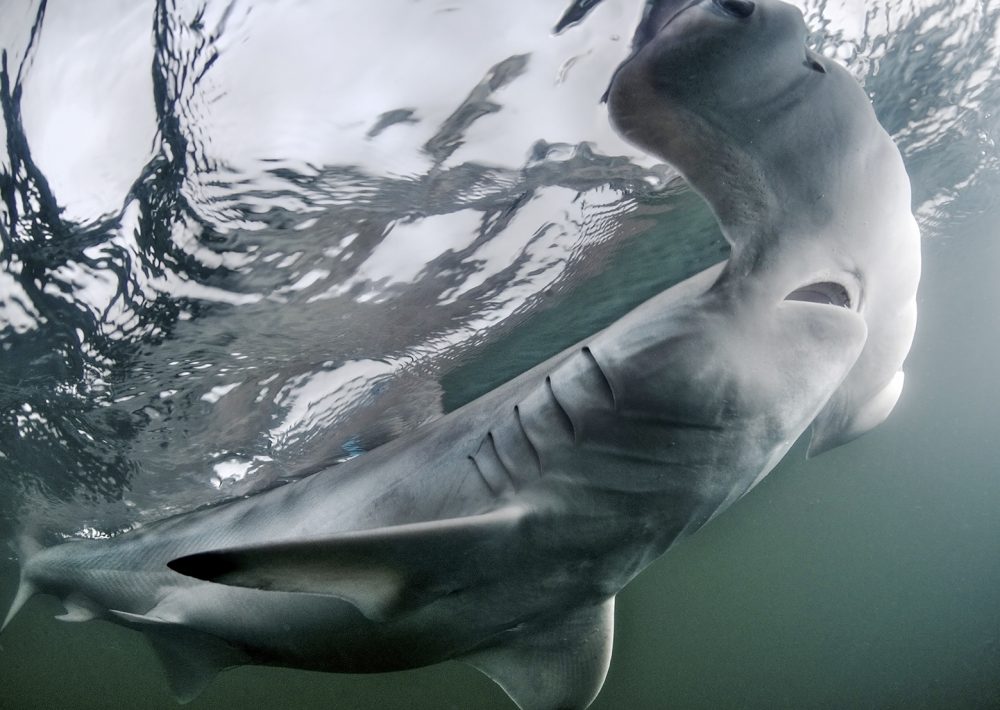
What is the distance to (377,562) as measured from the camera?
6.75 ft

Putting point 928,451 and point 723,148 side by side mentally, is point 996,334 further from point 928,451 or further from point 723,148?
point 723,148

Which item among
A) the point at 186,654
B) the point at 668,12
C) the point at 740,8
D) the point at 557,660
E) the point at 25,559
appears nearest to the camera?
the point at 740,8

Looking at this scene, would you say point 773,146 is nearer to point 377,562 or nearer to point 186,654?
point 377,562

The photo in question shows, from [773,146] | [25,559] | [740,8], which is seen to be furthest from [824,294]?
[25,559]

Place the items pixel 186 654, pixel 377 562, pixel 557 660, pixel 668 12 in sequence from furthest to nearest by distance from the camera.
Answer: pixel 186 654
pixel 557 660
pixel 377 562
pixel 668 12

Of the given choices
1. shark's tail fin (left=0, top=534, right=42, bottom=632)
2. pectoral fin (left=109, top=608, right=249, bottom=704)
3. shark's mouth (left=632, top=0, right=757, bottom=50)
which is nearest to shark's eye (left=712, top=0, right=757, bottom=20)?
shark's mouth (left=632, top=0, right=757, bottom=50)

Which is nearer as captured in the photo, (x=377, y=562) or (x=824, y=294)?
(x=377, y=562)

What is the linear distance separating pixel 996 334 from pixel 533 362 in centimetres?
2780

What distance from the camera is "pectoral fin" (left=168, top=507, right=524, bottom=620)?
6.12 feet

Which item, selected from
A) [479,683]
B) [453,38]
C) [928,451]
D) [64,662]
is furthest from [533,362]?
[64,662]

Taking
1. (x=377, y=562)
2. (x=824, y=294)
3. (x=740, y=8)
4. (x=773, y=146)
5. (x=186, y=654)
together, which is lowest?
(x=186, y=654)

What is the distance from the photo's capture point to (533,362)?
26.6 feet

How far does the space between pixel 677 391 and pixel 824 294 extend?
69 cm

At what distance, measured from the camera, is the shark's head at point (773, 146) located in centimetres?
170
